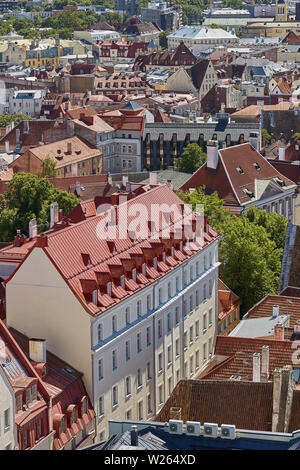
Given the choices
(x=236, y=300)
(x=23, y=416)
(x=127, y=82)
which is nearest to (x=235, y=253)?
(x=236, y=300)

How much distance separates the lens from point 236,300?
6844 cm

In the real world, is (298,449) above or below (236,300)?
above

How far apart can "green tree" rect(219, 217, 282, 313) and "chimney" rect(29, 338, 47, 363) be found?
2242 centimetres

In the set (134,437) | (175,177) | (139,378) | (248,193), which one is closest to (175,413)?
(134,437)

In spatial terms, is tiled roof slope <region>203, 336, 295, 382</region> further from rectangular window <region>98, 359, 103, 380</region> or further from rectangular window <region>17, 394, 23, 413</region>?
rectangular window <region>17, 394, 23, 413</region>

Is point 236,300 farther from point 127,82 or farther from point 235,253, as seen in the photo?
point 127,82

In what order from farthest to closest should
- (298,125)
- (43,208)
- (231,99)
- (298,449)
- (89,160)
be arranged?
1. (231,99)
2. (298,125)
3. (89,160)
4. (43,208)
5. (298,449)

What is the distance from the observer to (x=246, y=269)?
70625 millimetres

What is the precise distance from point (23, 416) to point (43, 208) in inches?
1333

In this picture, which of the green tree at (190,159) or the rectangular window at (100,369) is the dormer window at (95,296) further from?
the green tree at (190,159)

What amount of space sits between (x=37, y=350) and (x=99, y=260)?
18.8 feet

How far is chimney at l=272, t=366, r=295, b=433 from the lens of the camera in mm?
41688

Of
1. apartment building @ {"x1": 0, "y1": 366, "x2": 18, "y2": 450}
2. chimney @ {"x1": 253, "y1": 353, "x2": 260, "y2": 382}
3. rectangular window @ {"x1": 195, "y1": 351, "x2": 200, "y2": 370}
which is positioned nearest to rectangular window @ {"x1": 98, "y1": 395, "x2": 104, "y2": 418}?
apartment building @ {"x1": 0, "y1": 366, "x2": 18, "y2": 450}

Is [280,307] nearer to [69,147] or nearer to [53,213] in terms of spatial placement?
[53,213]
